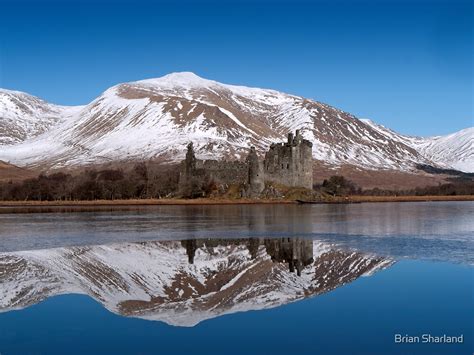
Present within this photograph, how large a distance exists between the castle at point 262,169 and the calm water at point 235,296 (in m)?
51.5

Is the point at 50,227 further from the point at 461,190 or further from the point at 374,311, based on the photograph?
the point at 461,190

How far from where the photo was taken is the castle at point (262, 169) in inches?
3280

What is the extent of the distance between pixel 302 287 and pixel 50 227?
29.0 meters

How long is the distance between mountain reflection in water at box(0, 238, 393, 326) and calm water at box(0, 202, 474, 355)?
5 cm

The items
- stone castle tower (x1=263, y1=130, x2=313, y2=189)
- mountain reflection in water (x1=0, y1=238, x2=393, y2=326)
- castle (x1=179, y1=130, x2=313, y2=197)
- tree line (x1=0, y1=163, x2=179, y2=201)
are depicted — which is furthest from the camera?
tree line (x1=0, y1=163, x2=179, y2=201)

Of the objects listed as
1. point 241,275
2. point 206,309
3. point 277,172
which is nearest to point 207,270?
point 241,275

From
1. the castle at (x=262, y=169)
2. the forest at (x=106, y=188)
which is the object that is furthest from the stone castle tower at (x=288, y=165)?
the forest at (x=106, y=188)

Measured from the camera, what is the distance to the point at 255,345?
505 inches

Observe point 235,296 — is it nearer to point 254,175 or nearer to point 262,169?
point 254,175

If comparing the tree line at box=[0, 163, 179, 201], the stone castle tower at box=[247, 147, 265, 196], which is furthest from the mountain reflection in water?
the tree line at box=[0, 163, 179, 201]

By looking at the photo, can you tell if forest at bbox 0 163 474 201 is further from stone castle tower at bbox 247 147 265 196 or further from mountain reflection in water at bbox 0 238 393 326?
mountain reflection in water at bbox 0 238 393 326

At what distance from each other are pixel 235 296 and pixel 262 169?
66551 millimetres

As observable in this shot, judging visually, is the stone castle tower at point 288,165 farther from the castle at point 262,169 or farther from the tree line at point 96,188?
the tree line at point 96,188

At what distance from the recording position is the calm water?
13.2 metres
